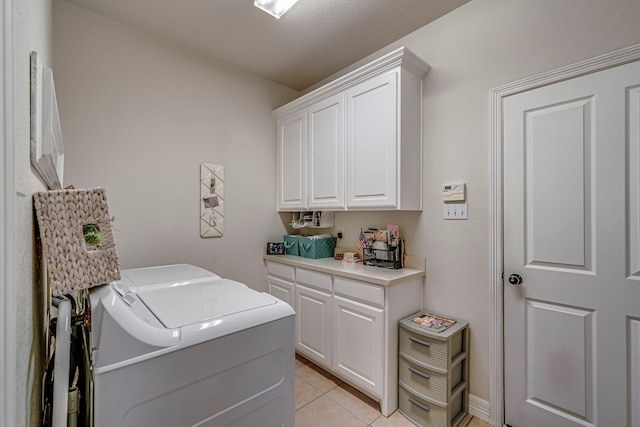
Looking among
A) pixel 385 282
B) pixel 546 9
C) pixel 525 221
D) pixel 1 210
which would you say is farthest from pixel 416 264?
pixel 1 210

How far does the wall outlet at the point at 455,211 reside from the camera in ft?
6.54

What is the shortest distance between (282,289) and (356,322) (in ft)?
3.14

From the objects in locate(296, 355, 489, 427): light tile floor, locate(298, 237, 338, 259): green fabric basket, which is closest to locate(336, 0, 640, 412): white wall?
locate(296, 355, 489, 427): light tile floor

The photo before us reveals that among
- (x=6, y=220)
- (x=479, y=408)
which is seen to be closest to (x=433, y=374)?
(x=479, y=408)

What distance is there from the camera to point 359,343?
2.06 meters

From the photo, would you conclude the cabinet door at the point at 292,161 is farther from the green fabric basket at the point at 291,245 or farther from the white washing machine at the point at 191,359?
the white washing machine at the point at 191,359

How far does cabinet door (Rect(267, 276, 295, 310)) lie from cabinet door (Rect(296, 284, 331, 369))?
0.09 meters

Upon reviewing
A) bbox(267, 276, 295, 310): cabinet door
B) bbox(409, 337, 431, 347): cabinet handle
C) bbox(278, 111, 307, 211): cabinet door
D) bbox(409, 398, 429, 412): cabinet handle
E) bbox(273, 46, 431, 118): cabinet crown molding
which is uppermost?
bbox(273, 46, 431, 118): cabinet crown molding

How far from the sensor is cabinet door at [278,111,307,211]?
2.85 m

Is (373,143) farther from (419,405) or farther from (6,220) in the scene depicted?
(6,220)

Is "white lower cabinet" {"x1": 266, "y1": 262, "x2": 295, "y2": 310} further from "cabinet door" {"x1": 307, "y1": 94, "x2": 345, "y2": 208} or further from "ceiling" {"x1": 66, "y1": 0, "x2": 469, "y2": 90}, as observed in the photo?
"ceiling" {"x1": 66, "y1": 0, "x2": 469, "y2": 90}

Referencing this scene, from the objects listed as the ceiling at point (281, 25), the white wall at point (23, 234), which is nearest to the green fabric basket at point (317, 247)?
the ceiling at point (281, 25)

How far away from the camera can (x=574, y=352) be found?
1.57m

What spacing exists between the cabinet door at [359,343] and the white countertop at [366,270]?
0.21m
